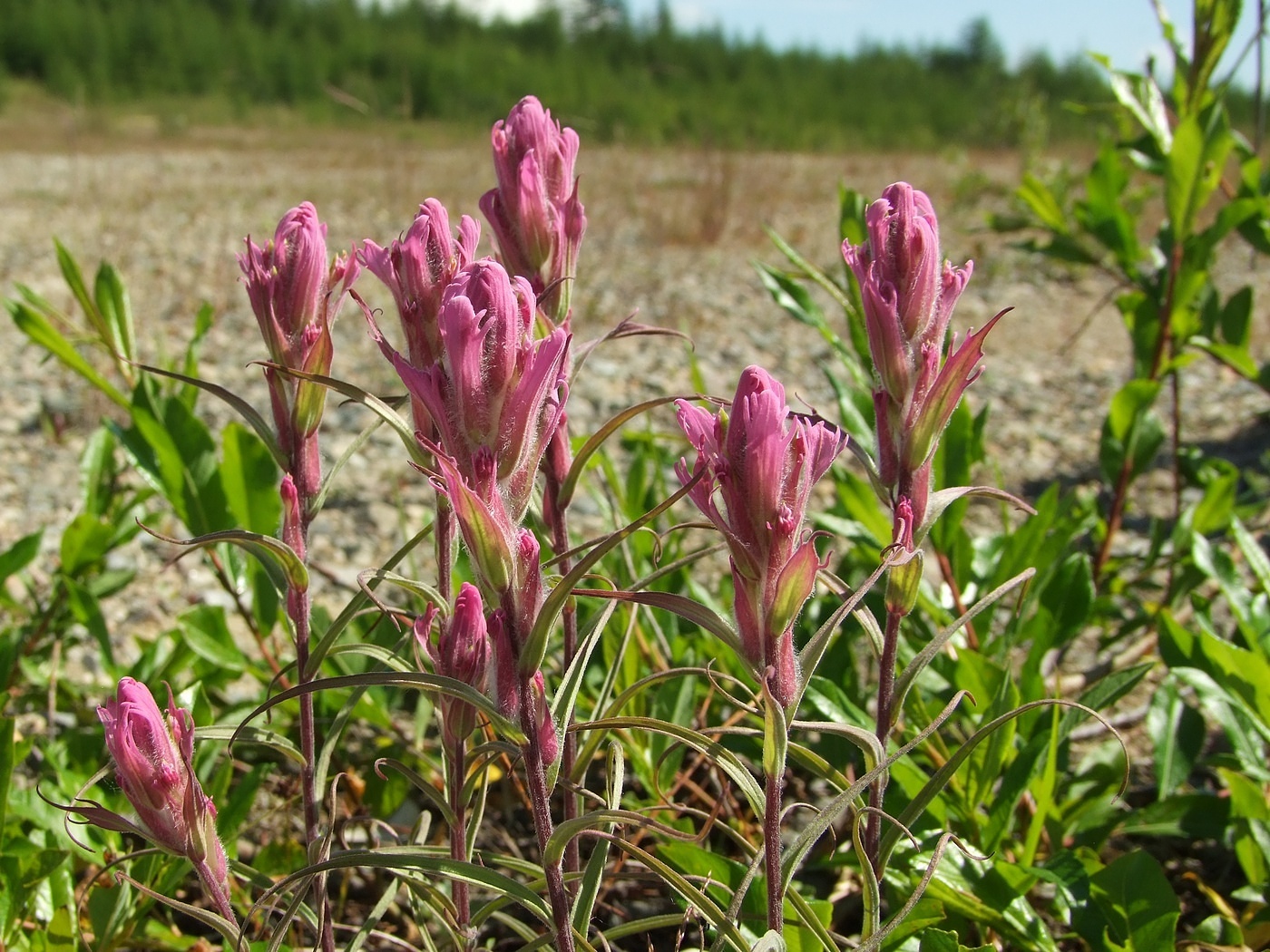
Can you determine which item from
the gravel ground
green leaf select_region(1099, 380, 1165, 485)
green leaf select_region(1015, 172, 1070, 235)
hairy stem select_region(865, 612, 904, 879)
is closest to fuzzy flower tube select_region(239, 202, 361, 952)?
the gravel ground

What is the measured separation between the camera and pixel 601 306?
20.0ft

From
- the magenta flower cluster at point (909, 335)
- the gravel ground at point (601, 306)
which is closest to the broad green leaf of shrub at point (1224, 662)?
the gravel ground at point (601, 306)

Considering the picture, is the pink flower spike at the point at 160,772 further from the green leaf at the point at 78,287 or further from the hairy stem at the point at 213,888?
the green leaf at the point at 78,287

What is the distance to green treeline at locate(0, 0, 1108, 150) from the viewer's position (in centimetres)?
2738

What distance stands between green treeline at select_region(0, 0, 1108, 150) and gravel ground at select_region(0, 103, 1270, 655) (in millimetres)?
9558

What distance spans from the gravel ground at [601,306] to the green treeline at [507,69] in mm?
9558

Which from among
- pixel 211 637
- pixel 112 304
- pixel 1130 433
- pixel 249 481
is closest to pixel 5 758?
pixel 211 637

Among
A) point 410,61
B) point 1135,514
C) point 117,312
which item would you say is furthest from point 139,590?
point 410,61

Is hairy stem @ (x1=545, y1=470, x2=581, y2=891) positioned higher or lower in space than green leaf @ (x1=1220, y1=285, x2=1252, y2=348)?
lower

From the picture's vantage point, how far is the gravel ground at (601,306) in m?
3.53

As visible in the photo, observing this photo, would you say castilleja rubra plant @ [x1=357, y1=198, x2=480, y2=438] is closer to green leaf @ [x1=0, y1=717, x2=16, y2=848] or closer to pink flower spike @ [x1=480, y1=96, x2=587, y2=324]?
pink flower spike @ [x1=480, y1=96, x2=587, y2=324]

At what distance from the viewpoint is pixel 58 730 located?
2166mm

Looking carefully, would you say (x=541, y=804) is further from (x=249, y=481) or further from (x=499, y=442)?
(x=249, y=481)

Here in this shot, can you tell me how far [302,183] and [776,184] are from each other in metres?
5.40
